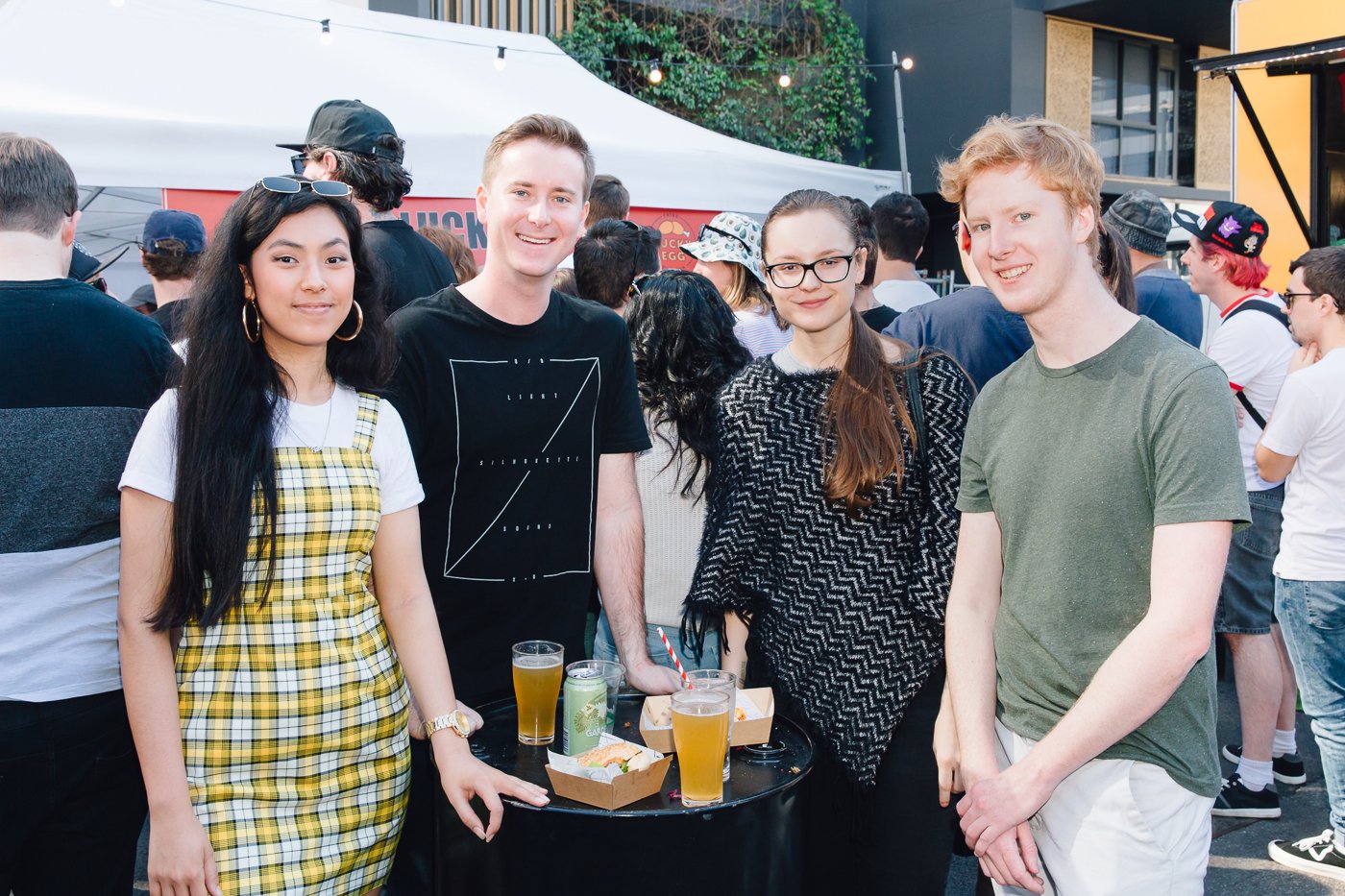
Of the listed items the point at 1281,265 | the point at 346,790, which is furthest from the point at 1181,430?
the point at 1281,265

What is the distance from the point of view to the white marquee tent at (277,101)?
437 centimetres

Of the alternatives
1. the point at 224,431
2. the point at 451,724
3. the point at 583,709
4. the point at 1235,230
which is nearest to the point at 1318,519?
the point at 1235,230

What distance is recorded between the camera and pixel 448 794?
5.77ft

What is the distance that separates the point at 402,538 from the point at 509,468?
1.32ft

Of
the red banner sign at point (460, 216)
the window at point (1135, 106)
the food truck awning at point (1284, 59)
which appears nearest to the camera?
the red banner sign at point (460, 216)

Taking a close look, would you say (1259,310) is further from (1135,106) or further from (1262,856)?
(1135,106)

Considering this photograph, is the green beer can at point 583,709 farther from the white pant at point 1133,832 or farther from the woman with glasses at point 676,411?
the woman with glasses at point 676,411

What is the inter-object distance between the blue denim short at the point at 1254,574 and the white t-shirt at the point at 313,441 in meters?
2.94

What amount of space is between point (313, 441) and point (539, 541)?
24.6 inches

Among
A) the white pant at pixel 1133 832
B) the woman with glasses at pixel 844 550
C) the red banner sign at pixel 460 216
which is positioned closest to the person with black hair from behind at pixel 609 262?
the red banner sign at pixel 460 216

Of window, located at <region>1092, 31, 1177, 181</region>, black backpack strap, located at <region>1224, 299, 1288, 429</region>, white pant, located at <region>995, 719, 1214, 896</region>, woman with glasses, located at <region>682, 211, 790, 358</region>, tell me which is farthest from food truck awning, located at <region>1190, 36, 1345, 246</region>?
window, located at <region>1092, 31, 1177, 181</region>

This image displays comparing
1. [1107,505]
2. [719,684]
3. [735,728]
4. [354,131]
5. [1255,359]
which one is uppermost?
[354,131]

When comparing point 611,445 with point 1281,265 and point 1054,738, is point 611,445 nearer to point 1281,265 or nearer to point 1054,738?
point 1054,738

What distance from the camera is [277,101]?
16.5 ft
